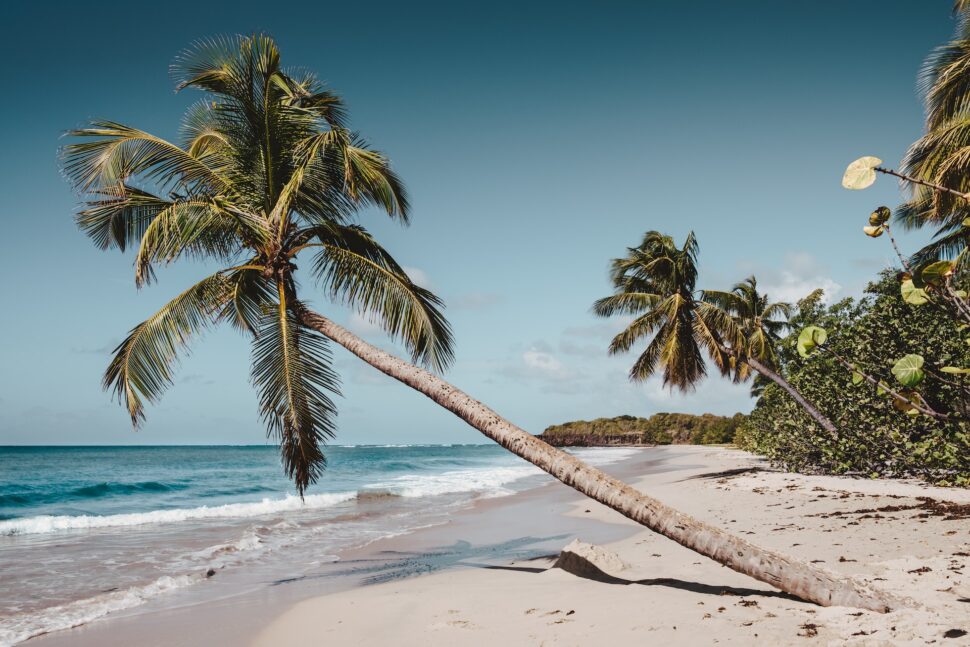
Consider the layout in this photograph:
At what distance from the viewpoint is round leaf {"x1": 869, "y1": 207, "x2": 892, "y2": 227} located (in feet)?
6.97

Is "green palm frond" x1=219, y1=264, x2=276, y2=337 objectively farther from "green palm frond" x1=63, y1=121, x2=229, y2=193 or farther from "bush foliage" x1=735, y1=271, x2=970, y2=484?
"bush foliage" x1=735, y1=271, x2=970, y2=484

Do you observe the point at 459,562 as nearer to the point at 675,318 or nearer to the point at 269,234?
the point at 269,234

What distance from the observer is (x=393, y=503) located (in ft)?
64.1

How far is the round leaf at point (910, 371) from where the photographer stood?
1.82m

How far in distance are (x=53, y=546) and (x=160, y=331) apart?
8.71 meters

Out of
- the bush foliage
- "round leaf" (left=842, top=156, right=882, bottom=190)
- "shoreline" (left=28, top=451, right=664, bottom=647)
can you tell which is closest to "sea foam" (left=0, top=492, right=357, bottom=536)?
"shoreline" (left=28, top=451, right=664, bottom=647)

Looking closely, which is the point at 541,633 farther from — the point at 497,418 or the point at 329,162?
the point at 329,162

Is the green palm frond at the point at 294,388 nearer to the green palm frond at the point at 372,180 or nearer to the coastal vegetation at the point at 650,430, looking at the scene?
the green palm frond at the point at 372,180

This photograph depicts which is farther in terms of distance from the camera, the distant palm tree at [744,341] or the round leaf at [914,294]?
the distant palm tree at [744,341]

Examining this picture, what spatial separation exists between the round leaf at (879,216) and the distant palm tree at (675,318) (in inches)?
647

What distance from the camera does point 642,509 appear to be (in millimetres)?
5262

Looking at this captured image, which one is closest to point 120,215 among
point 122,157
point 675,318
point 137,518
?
point 122,157

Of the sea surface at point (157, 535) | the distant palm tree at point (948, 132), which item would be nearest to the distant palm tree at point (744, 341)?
the distant palm tree at point (948, 132)

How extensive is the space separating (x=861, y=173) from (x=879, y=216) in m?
0.51
